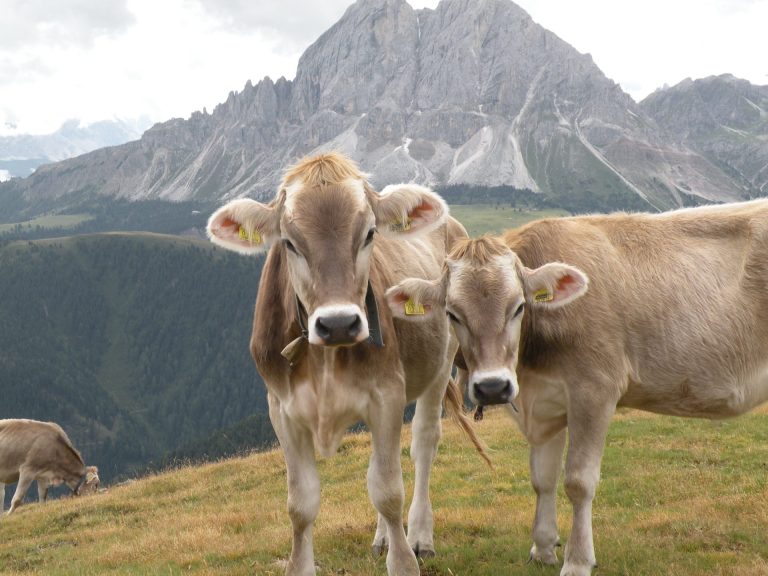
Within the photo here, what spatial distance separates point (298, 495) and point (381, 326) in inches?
77.6

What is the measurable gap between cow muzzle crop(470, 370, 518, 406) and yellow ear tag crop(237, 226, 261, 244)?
97.4 inches

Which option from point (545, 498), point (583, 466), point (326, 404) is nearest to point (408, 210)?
point (326, 404)

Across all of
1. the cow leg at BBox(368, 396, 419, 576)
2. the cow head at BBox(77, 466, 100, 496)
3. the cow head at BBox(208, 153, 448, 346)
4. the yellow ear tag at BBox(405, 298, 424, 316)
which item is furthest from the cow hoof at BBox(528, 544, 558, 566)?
the cow head at BBox(77, 466, 100, 496)

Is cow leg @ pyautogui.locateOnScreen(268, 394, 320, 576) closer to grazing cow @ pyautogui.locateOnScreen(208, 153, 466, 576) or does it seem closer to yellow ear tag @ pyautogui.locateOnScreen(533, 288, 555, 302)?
grazing cow @ pyautogui.locateOnScreen(208, 153, 466, 576)

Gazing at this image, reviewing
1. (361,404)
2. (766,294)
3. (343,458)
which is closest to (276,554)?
(361,404)

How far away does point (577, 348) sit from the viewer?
7.04 m

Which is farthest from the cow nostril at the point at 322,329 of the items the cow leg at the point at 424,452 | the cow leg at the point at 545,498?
the cow leg at the point at 424,452

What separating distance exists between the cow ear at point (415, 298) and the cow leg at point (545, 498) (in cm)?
227

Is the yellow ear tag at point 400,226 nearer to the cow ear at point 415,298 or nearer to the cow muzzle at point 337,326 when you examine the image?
the cow ear at point 415,298

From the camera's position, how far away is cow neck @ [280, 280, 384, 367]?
651cm

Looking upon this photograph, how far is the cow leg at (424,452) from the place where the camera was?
356 inches

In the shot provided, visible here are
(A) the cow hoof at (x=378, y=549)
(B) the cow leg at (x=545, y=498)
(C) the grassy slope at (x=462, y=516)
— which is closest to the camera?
(B) the cow leg at (x=545, y=498)

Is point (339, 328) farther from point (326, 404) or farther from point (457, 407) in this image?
point (457, 407)

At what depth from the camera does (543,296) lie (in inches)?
277
